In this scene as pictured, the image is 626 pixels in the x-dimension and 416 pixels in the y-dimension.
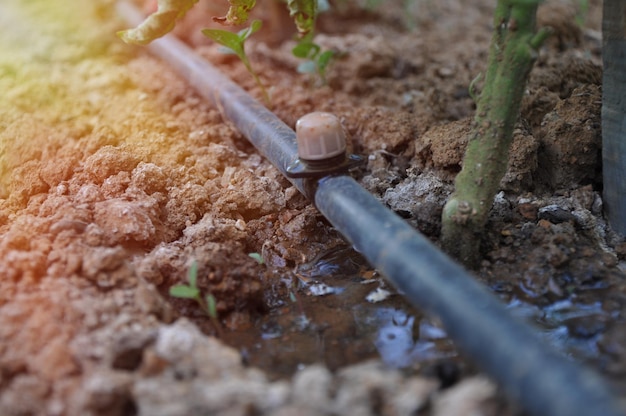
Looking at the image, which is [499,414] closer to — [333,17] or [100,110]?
[100,110]

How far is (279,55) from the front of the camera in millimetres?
3521

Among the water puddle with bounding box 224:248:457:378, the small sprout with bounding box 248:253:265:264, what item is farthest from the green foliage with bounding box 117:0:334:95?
the water puddle with bounding box 224:248:457:378

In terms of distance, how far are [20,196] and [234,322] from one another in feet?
3.53

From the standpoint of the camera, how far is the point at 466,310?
4.34ft

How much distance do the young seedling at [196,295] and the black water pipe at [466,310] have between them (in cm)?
41

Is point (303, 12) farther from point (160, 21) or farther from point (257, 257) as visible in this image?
point (257, 257)

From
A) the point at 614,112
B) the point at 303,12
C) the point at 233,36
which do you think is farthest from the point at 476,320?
the point at 233,36

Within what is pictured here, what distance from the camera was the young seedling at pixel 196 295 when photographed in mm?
1672

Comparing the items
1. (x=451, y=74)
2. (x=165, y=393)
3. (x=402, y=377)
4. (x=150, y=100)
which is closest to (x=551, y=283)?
(x=402, y=377)

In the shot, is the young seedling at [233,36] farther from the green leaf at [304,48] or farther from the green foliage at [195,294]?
the green foliage at [195,294]

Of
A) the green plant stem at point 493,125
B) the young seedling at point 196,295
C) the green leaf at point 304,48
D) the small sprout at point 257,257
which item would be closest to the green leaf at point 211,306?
the young seedling at point 196,295

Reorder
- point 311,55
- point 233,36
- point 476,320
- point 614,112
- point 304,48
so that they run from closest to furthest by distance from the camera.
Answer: point 476,320, point 614,112, point 233,36, point 304,48, point 311,55

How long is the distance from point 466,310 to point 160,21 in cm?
149

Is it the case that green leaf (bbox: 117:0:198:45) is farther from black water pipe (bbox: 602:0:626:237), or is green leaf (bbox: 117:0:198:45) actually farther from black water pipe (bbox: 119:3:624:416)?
black water pipe (bbox: 602:0:626:237)
